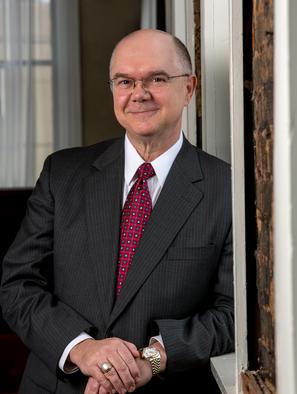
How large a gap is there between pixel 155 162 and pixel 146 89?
21 cm

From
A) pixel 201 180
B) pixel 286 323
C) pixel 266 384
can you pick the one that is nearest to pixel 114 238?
pixel 201 180

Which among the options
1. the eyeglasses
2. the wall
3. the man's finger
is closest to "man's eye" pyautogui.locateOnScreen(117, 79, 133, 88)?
the eyeglasses

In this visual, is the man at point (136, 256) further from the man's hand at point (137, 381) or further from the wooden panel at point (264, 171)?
the wooden panel at point (264, 171)

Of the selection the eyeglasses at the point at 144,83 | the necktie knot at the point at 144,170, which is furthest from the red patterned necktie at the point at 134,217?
the eyeglasses at the point at 144,83

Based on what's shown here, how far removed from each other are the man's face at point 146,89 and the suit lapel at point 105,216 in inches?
5.3

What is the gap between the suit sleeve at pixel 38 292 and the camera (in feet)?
6.40

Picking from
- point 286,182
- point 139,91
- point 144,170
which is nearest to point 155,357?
point 144,170

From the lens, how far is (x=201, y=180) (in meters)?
2.12

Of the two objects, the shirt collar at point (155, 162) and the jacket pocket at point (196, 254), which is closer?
the jacket pocket at point (196, 254)

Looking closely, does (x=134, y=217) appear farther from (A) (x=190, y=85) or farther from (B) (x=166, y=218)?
(A) (x=190, y=85)

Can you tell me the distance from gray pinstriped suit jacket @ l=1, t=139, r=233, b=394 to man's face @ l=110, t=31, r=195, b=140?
16 centimetres

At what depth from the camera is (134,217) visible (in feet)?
6.75

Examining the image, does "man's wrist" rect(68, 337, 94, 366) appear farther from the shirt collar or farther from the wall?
the wall

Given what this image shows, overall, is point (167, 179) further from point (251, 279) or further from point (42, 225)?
point (251, 279)
